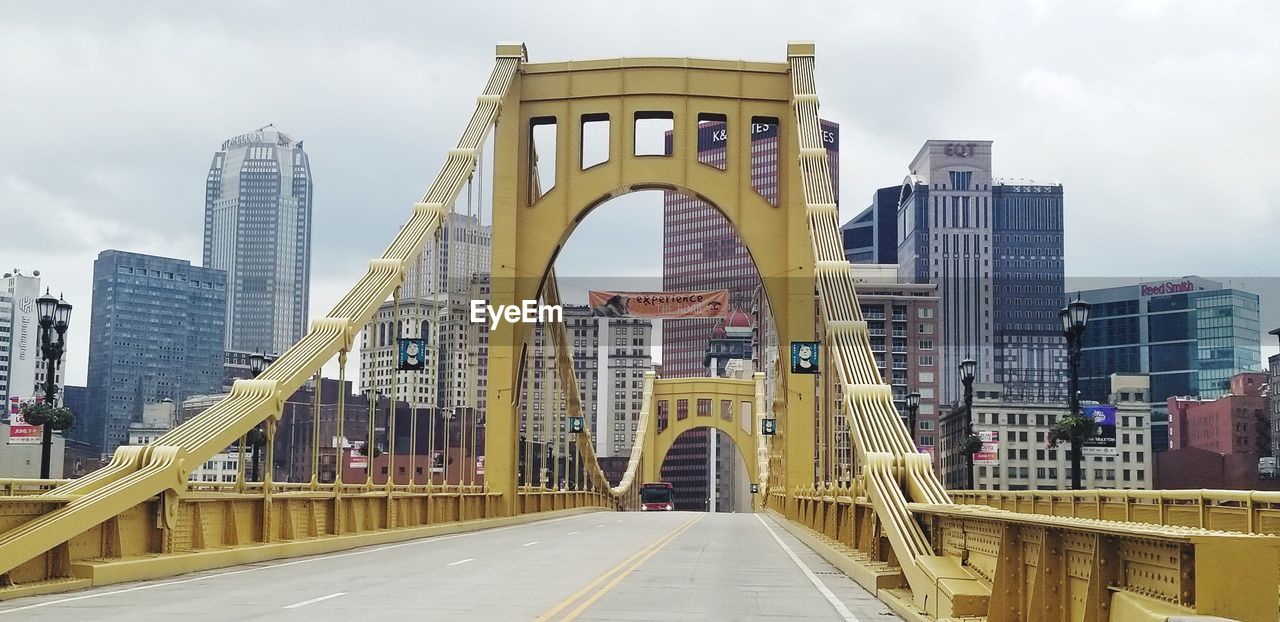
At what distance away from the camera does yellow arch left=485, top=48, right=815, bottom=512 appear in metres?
→ 49.5

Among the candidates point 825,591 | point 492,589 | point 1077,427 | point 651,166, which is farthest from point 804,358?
point 492,589

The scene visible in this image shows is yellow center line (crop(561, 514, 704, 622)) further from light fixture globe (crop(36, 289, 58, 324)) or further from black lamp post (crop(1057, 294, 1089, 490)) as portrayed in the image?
light fixture globe (crop(36, 289, 58, 324))

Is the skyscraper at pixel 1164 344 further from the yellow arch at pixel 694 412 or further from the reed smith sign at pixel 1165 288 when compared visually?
the yellow arch at pixel 694 412

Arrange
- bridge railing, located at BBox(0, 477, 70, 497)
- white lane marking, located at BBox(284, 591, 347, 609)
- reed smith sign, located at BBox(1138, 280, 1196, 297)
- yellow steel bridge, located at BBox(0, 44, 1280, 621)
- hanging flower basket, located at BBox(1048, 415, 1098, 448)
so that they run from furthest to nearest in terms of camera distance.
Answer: reed smith sign, located at BBox(1138, 280, 1196, 297) → hanging flower basket, located at BBox(1048, 415, 1098, 448) → bridge railing, located at BBox(0, 477, 70, 497) → white lane marking, located at BBox(284, 591, 347, 609) → yellow steel bridge, located at BBox(0, 44, 1280, 621)

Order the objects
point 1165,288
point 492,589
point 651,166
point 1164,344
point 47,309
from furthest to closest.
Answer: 1. point 1164,344
2. point 1165,288
3. point 651,166
4. point 47,309
5. point 492,589

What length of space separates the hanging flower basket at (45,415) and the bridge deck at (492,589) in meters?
9.82

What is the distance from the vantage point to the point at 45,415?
3359cm

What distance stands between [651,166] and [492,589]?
32880 millimetres

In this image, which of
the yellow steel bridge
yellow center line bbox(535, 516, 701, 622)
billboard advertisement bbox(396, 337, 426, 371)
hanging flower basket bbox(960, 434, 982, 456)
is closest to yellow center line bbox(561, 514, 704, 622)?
yellow center line bbox(535, 516, 701, 622)

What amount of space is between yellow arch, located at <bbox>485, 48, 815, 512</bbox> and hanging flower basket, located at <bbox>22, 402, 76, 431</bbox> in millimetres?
17385

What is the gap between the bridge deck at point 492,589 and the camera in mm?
15688

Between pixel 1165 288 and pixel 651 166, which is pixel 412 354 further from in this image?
pixel 1165 288

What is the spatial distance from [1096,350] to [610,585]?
182260mm

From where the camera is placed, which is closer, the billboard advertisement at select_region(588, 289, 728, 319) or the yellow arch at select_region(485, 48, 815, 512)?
the yellow arch at select_region(485, 48, 815, 512)
